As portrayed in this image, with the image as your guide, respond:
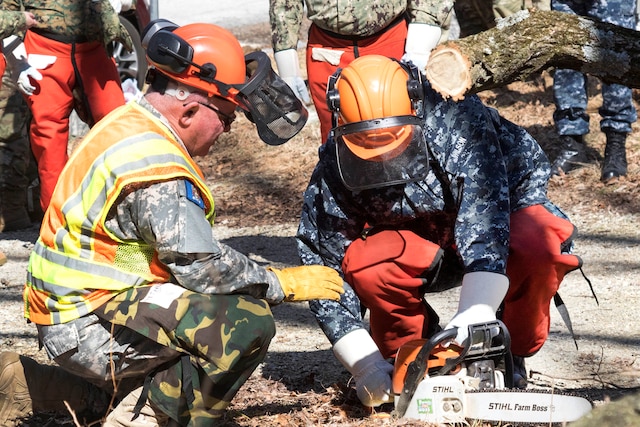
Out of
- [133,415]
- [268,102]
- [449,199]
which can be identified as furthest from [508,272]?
[133,415]

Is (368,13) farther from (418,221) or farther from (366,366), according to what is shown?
(366,366)

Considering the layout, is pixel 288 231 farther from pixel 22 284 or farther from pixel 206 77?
pixel 206 77

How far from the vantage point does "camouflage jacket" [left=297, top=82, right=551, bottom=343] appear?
3.43 metres

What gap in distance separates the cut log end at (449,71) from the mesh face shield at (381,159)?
1.06 feet

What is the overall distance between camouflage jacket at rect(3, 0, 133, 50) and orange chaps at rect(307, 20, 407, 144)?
5.27 ft

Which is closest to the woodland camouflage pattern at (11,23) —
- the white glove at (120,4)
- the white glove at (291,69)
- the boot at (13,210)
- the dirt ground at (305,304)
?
the white glove at (120,4)

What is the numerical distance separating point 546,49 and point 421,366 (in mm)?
1126

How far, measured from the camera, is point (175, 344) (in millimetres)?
3080

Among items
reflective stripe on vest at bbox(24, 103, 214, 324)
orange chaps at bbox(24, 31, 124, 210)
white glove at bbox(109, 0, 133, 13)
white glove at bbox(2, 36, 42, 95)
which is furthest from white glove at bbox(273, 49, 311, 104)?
reflective stripe on vest at bbox(24, 103, 214, 324)

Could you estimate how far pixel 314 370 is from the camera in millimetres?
4230

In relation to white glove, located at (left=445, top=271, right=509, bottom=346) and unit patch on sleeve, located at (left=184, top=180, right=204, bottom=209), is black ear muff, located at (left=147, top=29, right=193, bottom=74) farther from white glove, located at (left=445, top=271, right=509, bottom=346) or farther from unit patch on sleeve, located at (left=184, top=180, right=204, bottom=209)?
white glove, located at (left=445, top=271, right=509, bottom=346)

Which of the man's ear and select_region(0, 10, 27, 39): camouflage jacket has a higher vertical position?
the man's ear

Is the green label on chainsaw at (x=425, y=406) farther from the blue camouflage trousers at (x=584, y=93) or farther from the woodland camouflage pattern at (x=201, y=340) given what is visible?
→ the blue camouflage trousers at (x=584, y=93)

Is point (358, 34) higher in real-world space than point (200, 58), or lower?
lower
